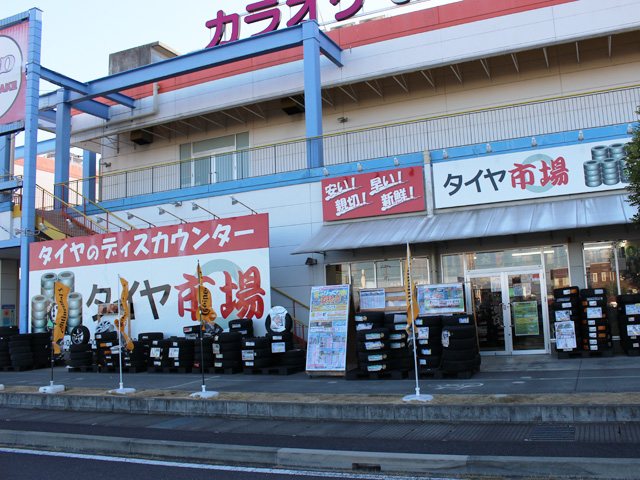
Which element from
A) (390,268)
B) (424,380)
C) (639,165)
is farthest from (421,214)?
(639,165)

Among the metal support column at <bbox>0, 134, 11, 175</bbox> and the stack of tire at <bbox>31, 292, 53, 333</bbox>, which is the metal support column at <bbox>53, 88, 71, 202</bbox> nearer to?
the metal support column at <bbox>0, 134, 11, 175</bbox>

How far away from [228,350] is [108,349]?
12.6 ft

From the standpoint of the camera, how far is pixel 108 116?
80.3 ft

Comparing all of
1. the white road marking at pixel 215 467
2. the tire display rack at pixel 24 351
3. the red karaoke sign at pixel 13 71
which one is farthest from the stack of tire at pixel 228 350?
the red karaoke sign at pixel 13 71

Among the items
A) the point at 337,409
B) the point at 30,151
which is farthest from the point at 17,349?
the point at 337,409

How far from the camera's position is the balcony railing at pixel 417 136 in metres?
16.9

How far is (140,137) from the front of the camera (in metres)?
24.7

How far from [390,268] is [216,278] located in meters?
4.86

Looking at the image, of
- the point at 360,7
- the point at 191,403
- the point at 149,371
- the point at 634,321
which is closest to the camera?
the point at 191,403

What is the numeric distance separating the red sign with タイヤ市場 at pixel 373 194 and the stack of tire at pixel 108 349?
6754 mm

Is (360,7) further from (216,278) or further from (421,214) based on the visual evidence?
(216,278)

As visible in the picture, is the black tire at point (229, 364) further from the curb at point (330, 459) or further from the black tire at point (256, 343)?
the curb at point (330, 459)

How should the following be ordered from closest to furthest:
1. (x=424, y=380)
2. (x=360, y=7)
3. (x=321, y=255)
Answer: (x=424, y=380), (x=321, y=255), (x=360, y=7)

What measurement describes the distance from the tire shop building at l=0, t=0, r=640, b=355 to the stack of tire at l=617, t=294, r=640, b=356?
1247mm
